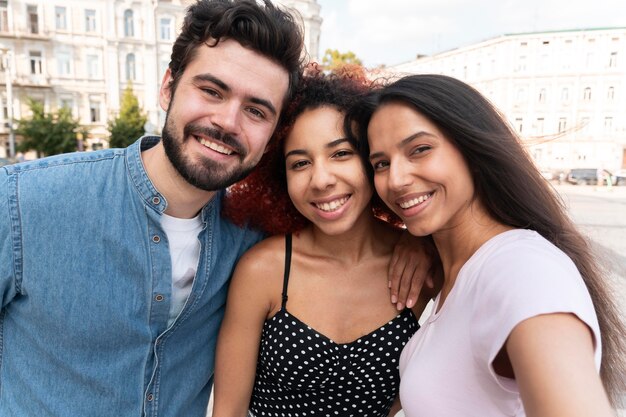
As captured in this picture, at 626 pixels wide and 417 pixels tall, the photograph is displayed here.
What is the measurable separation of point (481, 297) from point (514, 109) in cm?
4253

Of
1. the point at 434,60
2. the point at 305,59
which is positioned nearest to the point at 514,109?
the point at 434,60

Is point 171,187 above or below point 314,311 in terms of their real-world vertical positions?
above

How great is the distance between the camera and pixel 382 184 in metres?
1.79

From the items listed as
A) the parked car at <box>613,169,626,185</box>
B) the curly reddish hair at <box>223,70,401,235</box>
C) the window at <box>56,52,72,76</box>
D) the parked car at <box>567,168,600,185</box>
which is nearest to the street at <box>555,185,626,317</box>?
the curly reddish hair at <box>223,70,401,235</box>

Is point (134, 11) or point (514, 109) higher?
point (134, 11)

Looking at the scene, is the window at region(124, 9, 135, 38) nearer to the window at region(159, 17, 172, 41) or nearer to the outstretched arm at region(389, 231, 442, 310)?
the window at region(159, 17, 172, 41)

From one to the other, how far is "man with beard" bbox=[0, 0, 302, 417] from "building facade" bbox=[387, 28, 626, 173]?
38166 mm

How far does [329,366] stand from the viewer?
1910 millimetres

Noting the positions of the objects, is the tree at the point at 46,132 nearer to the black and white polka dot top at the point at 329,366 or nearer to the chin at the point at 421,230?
the black and white polka dot top at the point at 329,366

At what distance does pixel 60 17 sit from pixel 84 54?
267 cm

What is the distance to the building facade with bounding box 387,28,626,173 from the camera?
122ft

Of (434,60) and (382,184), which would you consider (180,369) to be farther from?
(434,60)

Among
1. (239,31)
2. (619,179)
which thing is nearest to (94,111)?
(239,31)

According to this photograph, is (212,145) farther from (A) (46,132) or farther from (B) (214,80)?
(A) (46,132)
